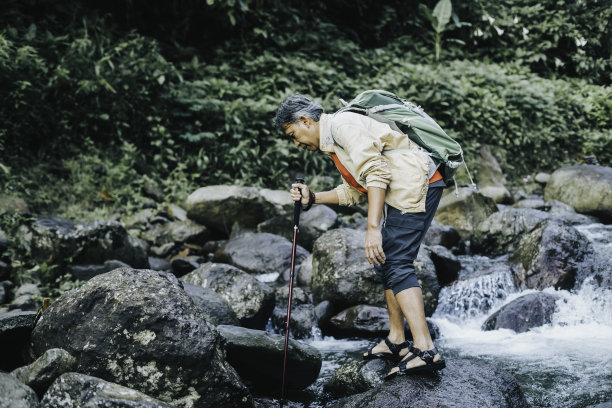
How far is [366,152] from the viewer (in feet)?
10.3

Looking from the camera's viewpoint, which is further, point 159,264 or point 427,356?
point 159,264

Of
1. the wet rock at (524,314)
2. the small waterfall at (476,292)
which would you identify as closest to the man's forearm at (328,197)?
the wet rock at (524,314)

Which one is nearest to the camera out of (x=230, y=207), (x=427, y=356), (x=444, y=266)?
(x=427, y=356)

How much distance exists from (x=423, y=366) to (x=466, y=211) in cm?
666

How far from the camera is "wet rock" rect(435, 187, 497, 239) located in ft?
30.8

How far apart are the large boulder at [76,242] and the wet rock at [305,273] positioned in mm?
2289

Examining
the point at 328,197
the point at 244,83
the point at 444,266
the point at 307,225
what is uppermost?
the point at 244,83

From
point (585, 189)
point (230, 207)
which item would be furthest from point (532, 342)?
point (585, 189)

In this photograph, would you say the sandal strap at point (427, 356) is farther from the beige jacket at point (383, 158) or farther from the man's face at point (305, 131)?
the man's face at point (305, 131)

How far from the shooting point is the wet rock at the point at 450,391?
3086 millimetres

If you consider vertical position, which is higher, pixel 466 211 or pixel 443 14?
pixel 443 14

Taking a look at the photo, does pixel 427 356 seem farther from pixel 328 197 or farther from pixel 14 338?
pixel 14 338

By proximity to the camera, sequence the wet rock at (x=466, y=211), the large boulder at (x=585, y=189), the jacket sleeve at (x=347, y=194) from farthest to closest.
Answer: the large boulder at (x=585, y=189) → the wet rock at (x=466, y=211) → the jacket sleeve at (x=347, y=194)

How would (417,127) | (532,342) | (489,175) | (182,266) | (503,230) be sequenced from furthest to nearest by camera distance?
(489,175) → (503,230) → (182,266) → (532,342) → (417,127)
